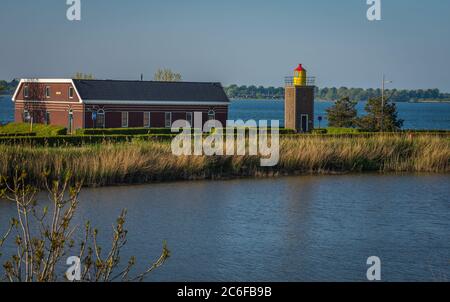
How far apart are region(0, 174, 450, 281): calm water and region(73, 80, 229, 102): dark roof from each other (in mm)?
19350

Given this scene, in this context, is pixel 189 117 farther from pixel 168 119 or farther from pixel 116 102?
pixel 116 102

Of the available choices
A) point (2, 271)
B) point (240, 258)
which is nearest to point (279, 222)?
point (240, 258)

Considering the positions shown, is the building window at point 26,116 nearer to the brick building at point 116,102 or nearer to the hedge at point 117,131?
the brick building at point 116,102

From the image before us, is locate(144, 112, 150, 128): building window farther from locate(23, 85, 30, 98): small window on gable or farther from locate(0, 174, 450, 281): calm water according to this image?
locate(0, 174, 450, 281): calm water

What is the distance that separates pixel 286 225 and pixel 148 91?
27.8m

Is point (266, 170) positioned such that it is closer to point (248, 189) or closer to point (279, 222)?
point (248, 189)

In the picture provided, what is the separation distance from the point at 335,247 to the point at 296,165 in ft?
38.9

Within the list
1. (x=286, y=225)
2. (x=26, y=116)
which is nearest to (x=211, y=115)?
(x=26, y=116)

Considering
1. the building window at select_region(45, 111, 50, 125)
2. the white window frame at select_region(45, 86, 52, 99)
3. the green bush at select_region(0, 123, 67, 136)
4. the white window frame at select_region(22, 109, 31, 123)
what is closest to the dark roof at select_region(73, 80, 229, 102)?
the green bush at select_region(0, 123, 67, 136)

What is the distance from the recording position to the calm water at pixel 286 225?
45.6ft

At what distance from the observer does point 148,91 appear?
44.9 m

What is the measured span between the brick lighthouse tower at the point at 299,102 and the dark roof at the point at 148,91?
4036 millimetres

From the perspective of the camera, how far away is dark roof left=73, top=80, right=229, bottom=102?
4309 centimetres

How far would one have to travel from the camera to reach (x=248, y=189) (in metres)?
24.0
